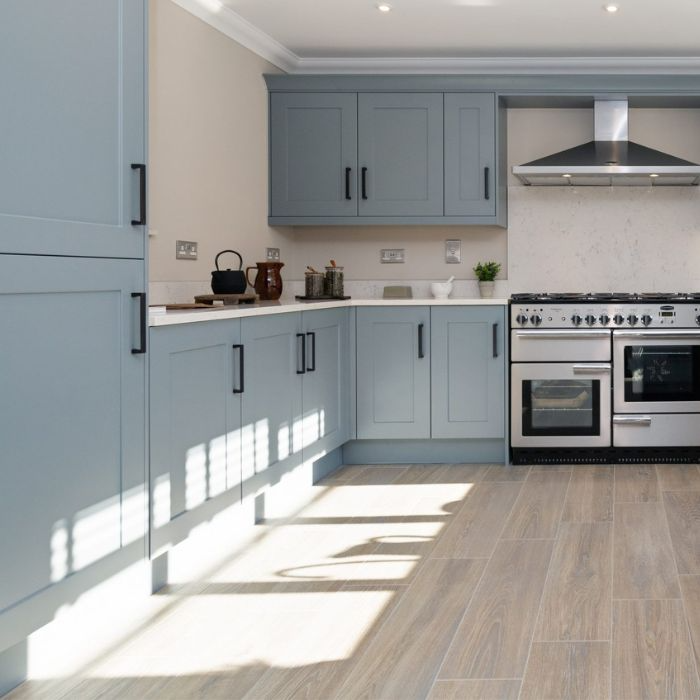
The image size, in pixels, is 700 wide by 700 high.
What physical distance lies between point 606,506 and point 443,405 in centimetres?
127

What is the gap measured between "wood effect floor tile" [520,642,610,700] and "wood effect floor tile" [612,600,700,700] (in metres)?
0.03

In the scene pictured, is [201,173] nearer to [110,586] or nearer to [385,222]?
[385,222]

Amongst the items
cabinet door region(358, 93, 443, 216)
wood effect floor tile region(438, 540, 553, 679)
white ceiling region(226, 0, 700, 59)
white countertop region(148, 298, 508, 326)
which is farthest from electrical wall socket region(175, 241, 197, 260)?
wood effect floor tile region(438, 540, 553, 679)

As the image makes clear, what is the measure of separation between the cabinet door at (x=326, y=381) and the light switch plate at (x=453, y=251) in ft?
3.24

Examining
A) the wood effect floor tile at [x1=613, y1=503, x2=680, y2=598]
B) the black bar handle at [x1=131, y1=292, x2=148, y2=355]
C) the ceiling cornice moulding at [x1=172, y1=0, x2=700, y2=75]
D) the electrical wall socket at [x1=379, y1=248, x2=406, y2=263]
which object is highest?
the ceiling cornice moulding at [x1=172, y1=0, x2=700, y2=75]

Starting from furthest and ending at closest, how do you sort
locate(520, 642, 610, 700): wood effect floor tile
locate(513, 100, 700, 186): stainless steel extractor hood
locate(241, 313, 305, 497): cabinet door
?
locate(513, 100, 700, 186): stainless steel extractor hood, locate(241, 313, 305, 497): cabinet door, locate(520, 642, 610, 700): wood effect floor tile

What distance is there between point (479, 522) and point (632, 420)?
1.62 meters

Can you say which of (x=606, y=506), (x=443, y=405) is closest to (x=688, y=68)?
(x=443, y=405)

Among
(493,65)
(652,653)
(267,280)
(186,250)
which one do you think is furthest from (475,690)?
(493,65)

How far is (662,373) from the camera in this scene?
5.27m

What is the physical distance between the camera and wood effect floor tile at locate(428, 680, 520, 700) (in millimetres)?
2247

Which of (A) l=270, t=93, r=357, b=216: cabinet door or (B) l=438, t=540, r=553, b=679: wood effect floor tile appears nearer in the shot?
(B) l=438, t=540, r=553, b=679: wood effect floor tile

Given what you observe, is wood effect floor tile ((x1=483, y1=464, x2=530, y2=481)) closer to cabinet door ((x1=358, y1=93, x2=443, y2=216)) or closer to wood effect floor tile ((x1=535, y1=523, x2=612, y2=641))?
wood effect floor tile ((x1=535, y1=523, x2=612, y2=641))

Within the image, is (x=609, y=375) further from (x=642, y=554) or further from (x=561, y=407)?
(x=642, y=554)
